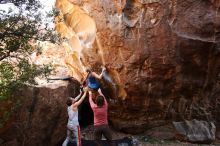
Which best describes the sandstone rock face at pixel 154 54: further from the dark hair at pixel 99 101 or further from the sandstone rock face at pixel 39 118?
the dark hair at pixel 99 101

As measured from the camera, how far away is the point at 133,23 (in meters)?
11.1

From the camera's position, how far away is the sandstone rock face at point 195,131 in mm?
12055

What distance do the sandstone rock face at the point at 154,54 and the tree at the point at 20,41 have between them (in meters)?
2.87

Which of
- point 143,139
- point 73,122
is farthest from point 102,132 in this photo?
point 143,139

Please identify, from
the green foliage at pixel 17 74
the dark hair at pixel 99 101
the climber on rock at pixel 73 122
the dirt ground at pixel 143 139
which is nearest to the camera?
the green foliage at pixel 17 74

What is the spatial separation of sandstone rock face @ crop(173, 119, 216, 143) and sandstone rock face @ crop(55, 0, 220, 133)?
234 mm

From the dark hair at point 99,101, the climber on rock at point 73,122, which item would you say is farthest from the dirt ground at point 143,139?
the dark hair at point 99,101

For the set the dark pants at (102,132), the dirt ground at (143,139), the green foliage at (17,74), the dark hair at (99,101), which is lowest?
the dirt ground at (143,139)

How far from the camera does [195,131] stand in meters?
12.1

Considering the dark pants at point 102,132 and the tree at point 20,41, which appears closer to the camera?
the tree at point 20,41

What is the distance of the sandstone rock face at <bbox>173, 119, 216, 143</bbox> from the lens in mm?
12055

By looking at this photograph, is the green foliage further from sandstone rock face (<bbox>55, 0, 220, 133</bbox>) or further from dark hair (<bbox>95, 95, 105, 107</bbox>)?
sandstone rock face (<bbox>55, 0, 220, 133</bbox>)

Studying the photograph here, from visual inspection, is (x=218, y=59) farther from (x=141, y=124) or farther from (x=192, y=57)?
(x=141, y=124)

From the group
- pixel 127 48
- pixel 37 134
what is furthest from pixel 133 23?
pixel 37 134
